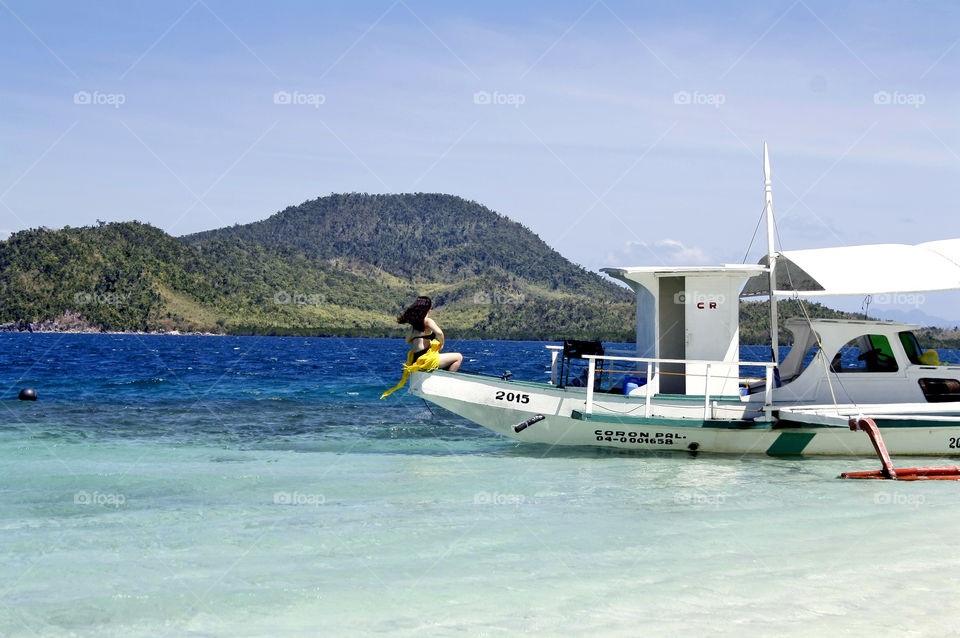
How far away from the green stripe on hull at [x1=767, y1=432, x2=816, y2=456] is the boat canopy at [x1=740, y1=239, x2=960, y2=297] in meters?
2.56

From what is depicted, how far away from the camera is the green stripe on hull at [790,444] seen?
1556 centimetres

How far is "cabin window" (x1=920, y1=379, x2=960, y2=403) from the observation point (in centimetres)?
1620

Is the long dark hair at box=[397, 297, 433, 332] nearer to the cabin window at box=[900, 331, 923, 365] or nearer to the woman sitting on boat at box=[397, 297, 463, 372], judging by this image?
the woman sitting on boat at box=[397, 297, 463, 372]

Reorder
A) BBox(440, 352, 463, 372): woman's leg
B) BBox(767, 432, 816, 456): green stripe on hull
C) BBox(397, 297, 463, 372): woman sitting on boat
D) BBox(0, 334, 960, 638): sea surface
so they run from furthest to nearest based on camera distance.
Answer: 1. BBox(440, 352, 463, 372): woman's leg
2. BBox(767, 432, 816, 456): green stripe on hull
3. BBox(397, 297, 463, 372): woman sitting on boat
4. BBox(0, 334, 960, 638): sea surface

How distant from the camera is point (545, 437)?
1598cm

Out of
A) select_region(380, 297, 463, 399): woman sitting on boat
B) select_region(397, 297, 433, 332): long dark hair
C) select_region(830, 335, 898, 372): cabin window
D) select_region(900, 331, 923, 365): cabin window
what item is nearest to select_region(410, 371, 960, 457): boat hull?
select_region(380, 297, 463, 399): woman sitting on boat

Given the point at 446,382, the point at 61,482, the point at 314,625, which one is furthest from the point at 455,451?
the point at 314,625

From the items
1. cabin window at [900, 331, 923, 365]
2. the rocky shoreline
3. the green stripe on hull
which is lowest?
the green stripe on hull

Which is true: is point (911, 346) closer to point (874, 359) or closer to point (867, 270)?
point (874, 359)

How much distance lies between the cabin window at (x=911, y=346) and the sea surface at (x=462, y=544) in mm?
1947

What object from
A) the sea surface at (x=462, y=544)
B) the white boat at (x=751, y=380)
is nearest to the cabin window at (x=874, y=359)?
the white boat at (x=751, y=380)

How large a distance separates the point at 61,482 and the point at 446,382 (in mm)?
6630

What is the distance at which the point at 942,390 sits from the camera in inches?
639

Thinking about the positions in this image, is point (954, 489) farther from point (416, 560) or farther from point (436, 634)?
point (436, 634)
